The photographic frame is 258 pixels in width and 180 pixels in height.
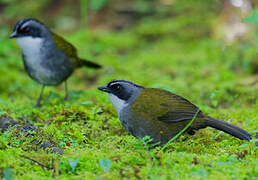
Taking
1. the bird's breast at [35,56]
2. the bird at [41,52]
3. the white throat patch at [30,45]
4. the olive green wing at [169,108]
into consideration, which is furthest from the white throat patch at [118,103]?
the white throat patch at [30,45]

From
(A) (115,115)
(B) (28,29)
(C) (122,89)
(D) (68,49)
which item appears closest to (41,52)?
(B) (28,29)

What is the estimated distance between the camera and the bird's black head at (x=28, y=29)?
5.75m

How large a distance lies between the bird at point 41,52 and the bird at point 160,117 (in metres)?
2.14

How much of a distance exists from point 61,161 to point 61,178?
0.25 meters

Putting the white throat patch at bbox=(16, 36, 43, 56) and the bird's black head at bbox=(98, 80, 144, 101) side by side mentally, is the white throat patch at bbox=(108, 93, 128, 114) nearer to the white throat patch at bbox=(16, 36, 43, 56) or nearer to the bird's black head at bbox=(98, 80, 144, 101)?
the bird's black head at bbox=(98, 80, 144, 101)

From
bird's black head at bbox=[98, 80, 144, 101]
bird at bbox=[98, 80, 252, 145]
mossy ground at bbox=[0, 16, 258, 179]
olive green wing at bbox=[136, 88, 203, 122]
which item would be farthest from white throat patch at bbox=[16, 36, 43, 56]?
olive green wing at bbox=[136, 88, 203, 122]

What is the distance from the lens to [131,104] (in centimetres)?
407

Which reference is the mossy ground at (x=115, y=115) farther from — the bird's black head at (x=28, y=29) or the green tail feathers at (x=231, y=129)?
the bird's black head at (x=28, y=29)

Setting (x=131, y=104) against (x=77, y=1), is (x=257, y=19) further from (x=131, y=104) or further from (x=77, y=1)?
(x=77, y=1)

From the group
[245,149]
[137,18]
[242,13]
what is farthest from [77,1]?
[245,149]

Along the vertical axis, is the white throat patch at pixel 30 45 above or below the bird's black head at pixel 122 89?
above

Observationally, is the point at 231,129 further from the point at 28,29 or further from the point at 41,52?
the point at 28,29

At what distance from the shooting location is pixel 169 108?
4000 millimetres

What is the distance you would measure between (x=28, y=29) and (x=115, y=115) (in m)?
2.15
